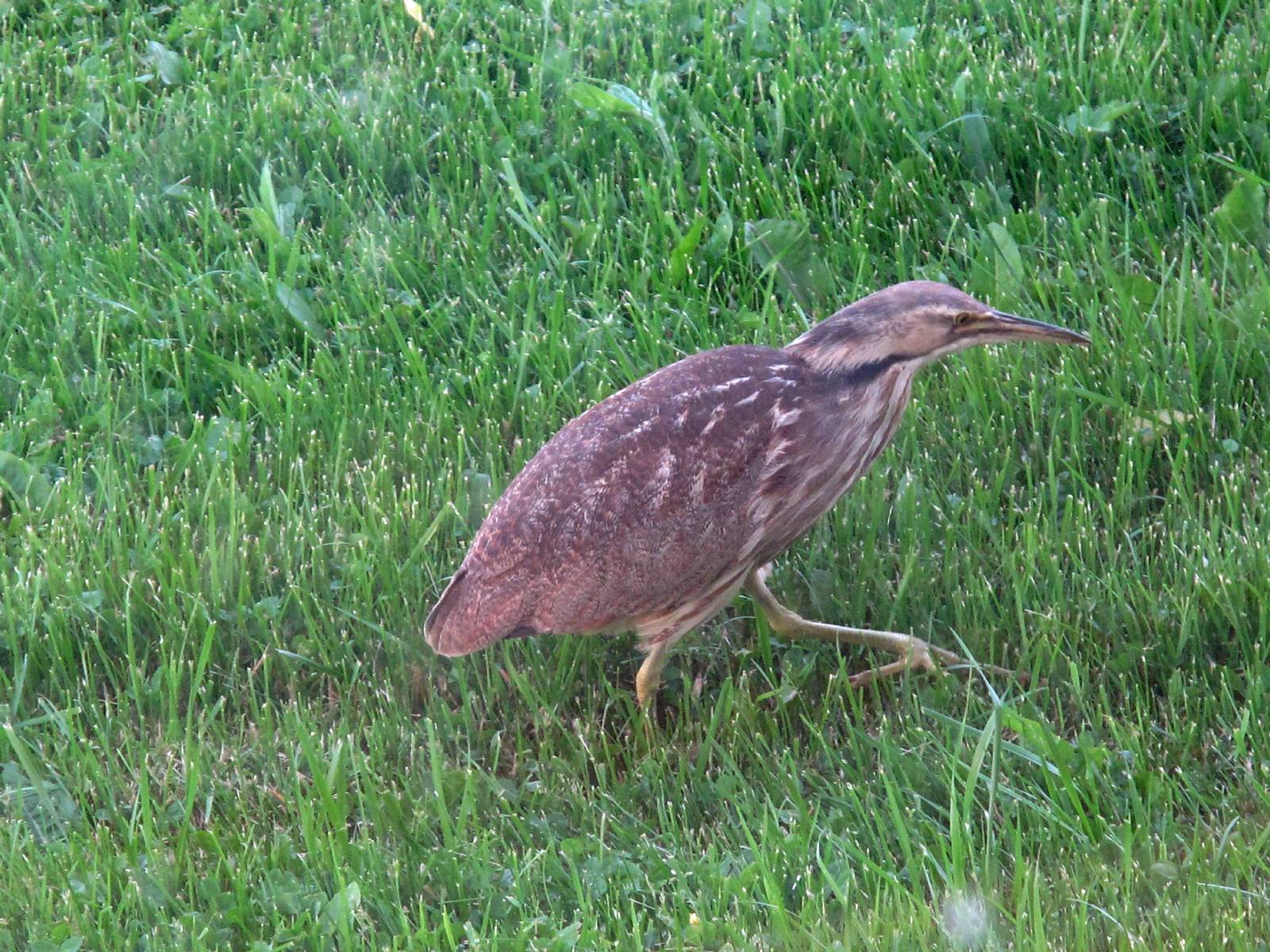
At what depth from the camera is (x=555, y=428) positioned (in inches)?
207

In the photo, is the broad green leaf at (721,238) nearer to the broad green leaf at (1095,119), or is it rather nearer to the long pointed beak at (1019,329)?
the broad green leaf at (1095,119)

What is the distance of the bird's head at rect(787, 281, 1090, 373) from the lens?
421 cm

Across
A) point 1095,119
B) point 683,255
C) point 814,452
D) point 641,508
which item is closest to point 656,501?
point 641,508

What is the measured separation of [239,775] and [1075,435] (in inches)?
99.6

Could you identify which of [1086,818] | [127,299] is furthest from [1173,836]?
[127,299]

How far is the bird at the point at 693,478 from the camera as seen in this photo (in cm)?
411

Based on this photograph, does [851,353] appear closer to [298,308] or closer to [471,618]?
[471,618]

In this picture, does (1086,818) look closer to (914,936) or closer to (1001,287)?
(914,936)

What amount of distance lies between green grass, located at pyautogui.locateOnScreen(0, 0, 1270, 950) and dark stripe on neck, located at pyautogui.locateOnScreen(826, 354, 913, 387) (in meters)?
0.61

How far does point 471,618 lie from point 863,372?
46.3 inches

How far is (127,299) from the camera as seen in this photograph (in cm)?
584

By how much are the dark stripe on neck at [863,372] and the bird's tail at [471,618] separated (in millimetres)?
984

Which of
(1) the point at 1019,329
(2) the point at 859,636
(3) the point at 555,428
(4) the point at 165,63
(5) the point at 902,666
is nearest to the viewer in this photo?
(1) the point at 1019,329

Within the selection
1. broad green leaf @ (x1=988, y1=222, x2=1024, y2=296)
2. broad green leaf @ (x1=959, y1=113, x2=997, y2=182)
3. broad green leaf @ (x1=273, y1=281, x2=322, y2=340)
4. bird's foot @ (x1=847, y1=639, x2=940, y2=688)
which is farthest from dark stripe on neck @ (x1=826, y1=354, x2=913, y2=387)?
broad green leaf @ (x1=273, y1=281, x2=322, y2=340)
